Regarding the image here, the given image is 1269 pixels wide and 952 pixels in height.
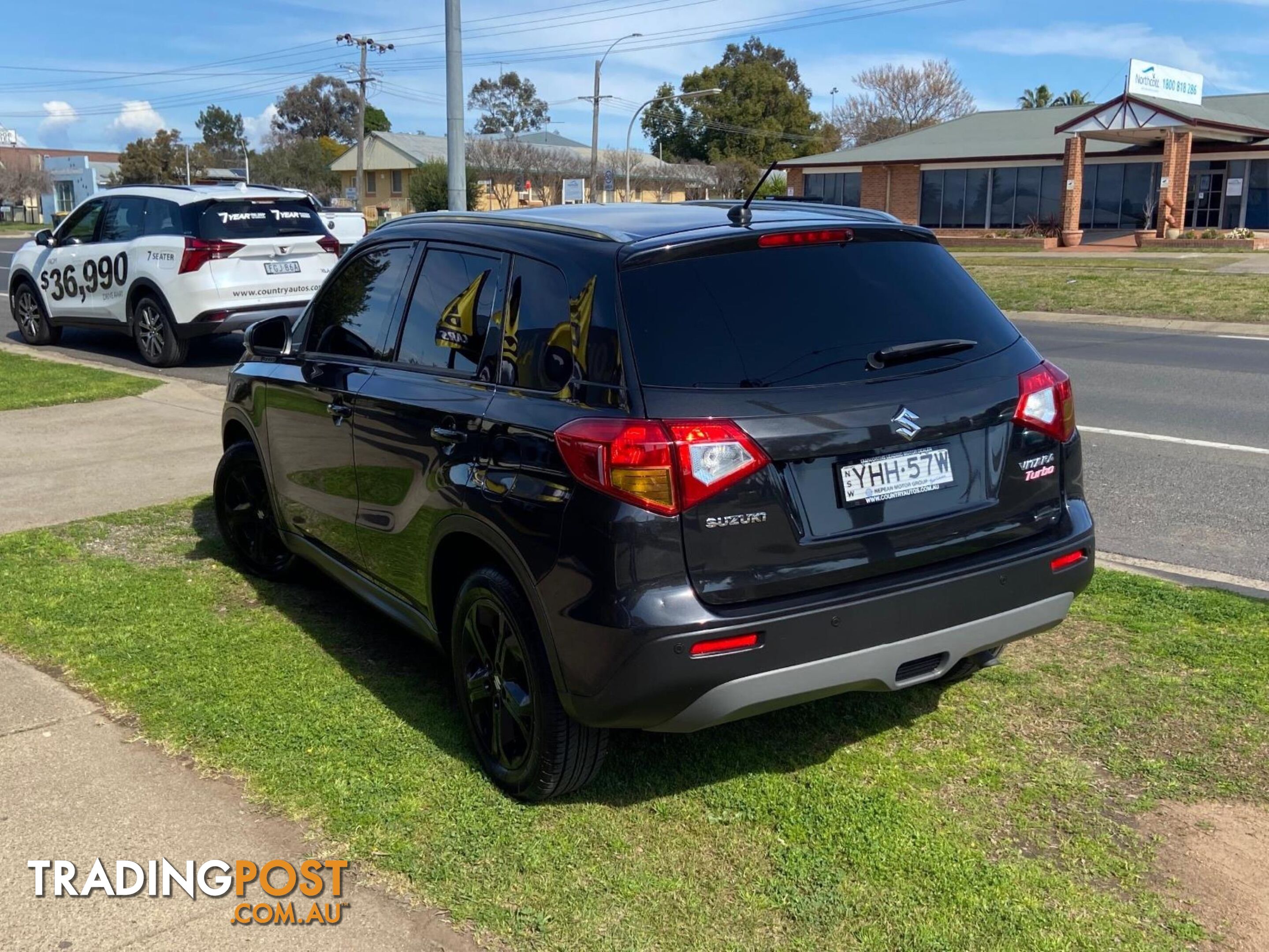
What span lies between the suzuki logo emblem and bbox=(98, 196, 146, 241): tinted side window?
12045 millimetres

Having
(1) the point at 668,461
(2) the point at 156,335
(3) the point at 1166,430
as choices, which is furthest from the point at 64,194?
(1) the point at 668,461

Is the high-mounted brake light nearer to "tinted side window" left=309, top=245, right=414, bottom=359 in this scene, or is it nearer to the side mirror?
"tinted side window" left=309, top=245, right=414, bottom=359

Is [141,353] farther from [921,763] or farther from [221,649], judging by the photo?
[921,763]

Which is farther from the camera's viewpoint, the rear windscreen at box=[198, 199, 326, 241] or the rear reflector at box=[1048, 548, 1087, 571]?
the rear windscreen at box=[198, 199, 326, 241]

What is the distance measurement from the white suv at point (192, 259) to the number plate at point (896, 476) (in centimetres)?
985

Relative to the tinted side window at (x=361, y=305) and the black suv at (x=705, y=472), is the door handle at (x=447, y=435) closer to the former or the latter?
the black suv at (x=705, y=472)

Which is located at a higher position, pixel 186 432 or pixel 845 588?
pixel 845 588

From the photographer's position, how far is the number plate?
3361mm

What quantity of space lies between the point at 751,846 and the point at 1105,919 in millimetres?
941

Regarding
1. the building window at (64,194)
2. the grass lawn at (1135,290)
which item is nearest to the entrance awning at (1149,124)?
the grass lawn at (1135,290)

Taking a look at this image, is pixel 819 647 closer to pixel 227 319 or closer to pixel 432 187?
pixel 227 319

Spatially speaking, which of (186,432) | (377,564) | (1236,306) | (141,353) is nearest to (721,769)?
(377,564)

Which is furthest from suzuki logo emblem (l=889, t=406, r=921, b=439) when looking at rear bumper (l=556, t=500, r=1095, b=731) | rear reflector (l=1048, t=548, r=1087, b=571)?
rear reflector (l=1048, t=548, r=1087, b=571)

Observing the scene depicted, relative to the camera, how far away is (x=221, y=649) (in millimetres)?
4973
